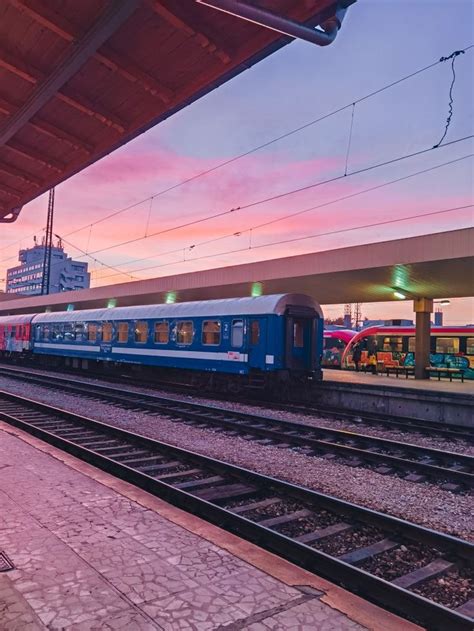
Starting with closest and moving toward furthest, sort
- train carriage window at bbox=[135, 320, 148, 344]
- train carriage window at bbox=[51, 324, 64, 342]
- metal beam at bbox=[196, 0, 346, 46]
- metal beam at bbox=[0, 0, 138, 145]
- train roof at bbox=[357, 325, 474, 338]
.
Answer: metal beam at bbox=[196, 0, 346, 46] → metal beam at bbox=[0, 0, 138, 145] → train carriage window at bbox=[135, 320, 148, 344] → train roof at bbox=[357, 325, 474, 338] → train carriage window at bbox=[51, 324, 64, 342]

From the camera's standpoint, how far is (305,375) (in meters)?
16.3

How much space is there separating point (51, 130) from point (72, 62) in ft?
4.05

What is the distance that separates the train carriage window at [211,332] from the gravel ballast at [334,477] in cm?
545

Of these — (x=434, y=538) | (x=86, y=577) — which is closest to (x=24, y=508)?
(x=86, y=577)

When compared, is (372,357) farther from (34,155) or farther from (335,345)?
(34,155)

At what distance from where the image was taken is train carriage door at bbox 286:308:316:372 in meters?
15.9

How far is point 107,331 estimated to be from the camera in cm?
2295

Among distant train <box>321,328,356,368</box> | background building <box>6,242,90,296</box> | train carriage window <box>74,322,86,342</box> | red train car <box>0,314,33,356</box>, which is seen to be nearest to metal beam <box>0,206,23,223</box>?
train carriage window <box>74,322,86,342</box>

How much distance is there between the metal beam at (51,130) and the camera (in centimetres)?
402

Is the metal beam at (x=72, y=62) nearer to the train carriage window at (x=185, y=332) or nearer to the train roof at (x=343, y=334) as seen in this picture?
the train carriage window at (x=185, y=332)

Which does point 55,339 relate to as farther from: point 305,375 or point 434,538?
point 434,538

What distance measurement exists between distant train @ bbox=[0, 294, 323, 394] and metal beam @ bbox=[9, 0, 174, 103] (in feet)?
38.3

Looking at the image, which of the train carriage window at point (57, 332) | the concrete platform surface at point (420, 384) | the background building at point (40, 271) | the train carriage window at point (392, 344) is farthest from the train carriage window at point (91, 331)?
the background building at point (40, 271)

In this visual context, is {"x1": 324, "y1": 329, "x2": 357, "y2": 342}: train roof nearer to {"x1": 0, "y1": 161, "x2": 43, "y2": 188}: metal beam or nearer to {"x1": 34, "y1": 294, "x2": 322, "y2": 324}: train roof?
{"x1": 34, "y1": 294, "x2": 322, "y2": 324}: train roof
